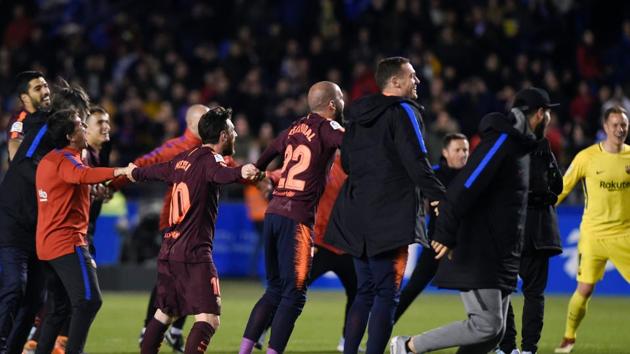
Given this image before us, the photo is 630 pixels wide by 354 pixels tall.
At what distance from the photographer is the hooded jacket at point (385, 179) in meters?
8.75

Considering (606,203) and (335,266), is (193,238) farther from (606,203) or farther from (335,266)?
(606,203)

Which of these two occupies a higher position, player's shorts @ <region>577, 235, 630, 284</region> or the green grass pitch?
player's shorts @ <region>577, 235, 630, 284</region>

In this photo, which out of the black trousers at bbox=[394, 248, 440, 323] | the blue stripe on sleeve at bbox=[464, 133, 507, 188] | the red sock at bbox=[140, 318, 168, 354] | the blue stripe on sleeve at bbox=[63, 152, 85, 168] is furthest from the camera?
the black trousers at bbox=[394, 248, 440, 323]

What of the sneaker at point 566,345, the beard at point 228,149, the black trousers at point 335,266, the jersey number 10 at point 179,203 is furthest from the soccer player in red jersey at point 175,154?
the sneaker at point 566,345

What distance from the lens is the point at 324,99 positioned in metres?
10.1

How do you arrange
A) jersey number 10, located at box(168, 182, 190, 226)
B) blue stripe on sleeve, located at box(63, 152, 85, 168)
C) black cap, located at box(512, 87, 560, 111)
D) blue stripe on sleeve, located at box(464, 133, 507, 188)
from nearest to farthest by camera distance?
blue stripe on sleeve, located at box(464, 133, 507, 188) < black cap, located at box(512, 87, 560, 111) < jersey number 10, located at box(168, 182, 190, 226) < blue stripe on sleeve, located at box(63, 152, 85, 168)

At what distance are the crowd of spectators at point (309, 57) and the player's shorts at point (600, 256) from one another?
8637 mm

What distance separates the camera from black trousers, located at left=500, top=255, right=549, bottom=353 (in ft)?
34.5

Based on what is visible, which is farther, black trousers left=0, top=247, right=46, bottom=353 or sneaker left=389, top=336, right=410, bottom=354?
black trousers left=0, top=247, right=46, bottom=353

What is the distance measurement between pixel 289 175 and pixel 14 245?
92.9 inches

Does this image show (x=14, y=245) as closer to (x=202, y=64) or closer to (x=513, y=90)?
(x=513, y=90)

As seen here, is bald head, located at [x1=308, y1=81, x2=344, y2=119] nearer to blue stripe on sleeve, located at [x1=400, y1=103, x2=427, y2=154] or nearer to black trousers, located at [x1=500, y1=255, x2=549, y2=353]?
blue stripe on sleeve, located at [x1=400, y1=103, x2=427, y2=154]

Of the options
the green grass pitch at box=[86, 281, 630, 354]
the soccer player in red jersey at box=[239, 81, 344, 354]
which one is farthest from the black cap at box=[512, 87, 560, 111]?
the green grass pitch at box=[86, 281, 630, 354]

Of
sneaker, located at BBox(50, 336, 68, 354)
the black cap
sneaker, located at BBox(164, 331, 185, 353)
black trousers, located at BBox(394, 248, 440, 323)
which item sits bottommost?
sneaker, located at BBox(164, 331, 185, 353)
